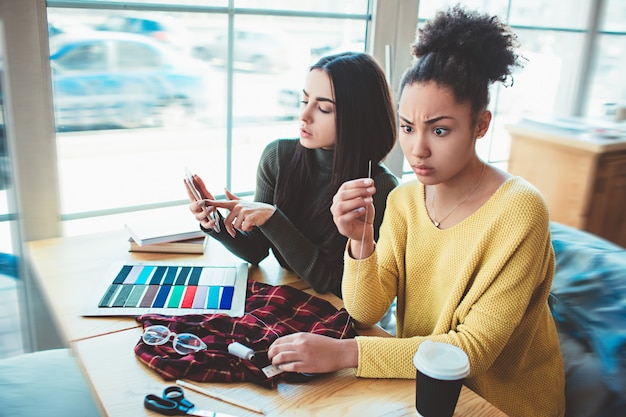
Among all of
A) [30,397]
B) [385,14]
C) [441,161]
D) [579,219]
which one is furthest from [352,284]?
[579,219]

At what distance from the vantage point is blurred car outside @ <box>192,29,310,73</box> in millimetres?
1933

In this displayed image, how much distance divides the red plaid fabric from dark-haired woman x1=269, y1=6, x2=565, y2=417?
5 centimetres

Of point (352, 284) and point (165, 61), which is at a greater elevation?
point (165, 61)

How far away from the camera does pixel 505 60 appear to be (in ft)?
3.67

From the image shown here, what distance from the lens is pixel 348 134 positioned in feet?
5.02

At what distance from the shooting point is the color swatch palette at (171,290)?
1298 millimetres

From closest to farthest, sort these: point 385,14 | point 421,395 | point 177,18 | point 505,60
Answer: point 421,395 < point 505,60 < point 177,18 < point 385,14

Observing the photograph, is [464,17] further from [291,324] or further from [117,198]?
[117,198]

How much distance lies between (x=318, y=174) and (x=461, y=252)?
61 centimetres

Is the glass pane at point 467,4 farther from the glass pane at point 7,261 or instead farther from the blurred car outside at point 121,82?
the glass pane at point 7,261

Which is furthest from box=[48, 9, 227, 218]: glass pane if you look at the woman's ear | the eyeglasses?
the woman's ear

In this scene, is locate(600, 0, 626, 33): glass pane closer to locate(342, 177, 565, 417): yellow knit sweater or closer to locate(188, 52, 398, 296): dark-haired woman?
locate(188, 52, 398, 296): dark-haired woman

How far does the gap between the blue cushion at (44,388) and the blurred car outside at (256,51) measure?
1.04 metres

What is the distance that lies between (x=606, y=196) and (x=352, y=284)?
1.96 metres
